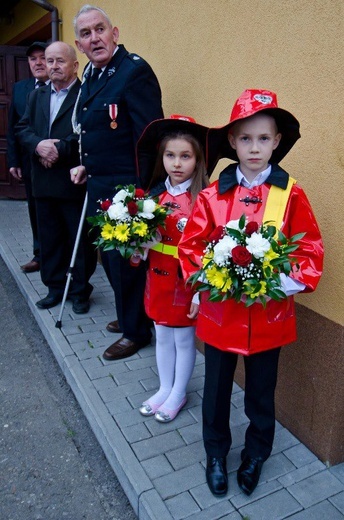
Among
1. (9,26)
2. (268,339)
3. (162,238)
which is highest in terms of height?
(9,26)

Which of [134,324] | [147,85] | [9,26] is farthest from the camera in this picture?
[9,26]

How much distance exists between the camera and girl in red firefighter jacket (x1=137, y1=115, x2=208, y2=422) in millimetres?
2475

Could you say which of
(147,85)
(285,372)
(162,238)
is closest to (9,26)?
(147,85)

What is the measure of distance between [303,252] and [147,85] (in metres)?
1.72

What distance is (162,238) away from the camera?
2.65 metres

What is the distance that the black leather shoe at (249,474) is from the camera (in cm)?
225

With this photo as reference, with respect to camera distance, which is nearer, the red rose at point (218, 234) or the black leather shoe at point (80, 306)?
the red rose at point (218, 234)

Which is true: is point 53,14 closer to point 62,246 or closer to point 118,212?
point 62,246

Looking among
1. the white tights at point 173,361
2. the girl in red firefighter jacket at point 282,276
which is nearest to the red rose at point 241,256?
the girl in red firefighter jacket at point 282,276

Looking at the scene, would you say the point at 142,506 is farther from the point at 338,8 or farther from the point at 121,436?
the point at 338,8

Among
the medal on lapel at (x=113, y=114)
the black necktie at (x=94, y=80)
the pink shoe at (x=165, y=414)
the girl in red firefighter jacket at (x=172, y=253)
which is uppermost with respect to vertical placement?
the black necktie at (x=94, y=80)

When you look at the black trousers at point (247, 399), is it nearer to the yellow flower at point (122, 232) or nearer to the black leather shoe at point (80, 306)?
the yellow flower at point (122, 232)

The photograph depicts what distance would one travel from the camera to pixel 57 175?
3932 mm

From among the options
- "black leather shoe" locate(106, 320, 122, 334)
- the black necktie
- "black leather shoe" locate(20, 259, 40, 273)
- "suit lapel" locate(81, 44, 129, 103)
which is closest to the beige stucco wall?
"suit lapel" locate(81, 44, 129, 103)
